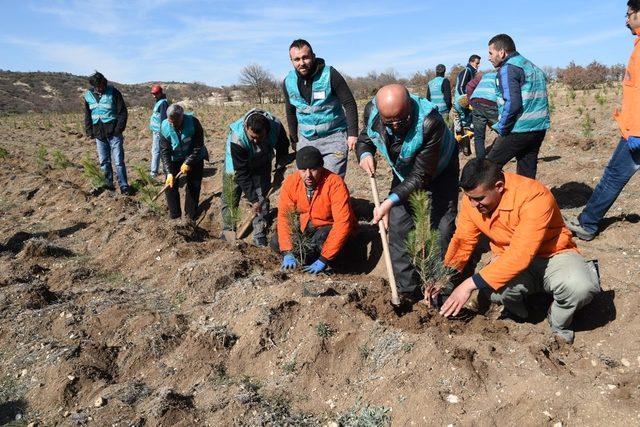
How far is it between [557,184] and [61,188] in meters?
7.68

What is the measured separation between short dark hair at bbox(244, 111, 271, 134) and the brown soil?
1.24 m

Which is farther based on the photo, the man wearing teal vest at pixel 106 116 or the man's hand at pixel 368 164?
the man wearing teal vest at pixel 106 116

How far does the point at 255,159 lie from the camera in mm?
5195

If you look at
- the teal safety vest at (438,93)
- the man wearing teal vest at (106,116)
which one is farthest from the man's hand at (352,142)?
the teal safety vest at (438,93)

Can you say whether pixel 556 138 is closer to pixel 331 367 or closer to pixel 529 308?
pixel 529 308

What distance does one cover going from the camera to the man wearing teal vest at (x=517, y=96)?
4133 millimetres

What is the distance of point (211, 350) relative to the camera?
3041 millimetres

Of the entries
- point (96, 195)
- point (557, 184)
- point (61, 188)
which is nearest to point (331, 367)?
point (557, 184)

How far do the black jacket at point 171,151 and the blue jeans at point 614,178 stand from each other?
4520mm

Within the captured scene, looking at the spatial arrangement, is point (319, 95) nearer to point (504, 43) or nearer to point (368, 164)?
point (368, 164)

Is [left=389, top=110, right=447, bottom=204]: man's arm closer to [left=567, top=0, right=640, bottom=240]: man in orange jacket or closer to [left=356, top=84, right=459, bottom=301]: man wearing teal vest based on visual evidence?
[left=356, top=84, right=459, bottom=301]: man wearing teal vest

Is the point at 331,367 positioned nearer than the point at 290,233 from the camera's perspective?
Yes

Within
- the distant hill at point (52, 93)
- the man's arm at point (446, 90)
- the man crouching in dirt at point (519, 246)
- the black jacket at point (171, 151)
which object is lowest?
the man crouching in dirt at point (519, 246)

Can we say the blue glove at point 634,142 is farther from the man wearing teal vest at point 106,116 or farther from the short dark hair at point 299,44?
the man wearing teal vest at point 106,116
